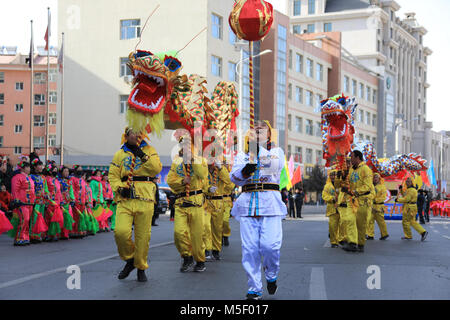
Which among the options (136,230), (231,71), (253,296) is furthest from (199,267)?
(231,71)

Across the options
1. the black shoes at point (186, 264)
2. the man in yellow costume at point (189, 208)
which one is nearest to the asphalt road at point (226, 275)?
the black shoes at point (186, 264)

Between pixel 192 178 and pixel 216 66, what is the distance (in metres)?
35.7

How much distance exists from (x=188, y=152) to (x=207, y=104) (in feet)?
6.25

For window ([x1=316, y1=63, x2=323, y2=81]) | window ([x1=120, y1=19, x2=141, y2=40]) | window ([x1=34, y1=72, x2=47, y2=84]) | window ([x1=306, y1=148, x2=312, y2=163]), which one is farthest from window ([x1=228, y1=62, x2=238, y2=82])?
window ([x1=34, y1=72, x2=47, y2=84])

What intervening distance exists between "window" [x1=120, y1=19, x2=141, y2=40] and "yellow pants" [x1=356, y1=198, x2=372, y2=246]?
34.4 m

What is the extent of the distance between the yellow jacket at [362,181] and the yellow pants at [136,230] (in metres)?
6.00

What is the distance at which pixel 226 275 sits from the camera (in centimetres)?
904

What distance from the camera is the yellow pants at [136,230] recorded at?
27.0ft

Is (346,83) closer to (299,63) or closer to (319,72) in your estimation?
(319,72)

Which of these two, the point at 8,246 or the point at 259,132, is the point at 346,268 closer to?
the point at 259,132

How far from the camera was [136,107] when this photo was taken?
8570 mm

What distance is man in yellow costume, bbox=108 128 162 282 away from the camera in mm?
8250

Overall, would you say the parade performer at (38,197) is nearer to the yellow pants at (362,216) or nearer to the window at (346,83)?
the yellow pants at (362,216)
